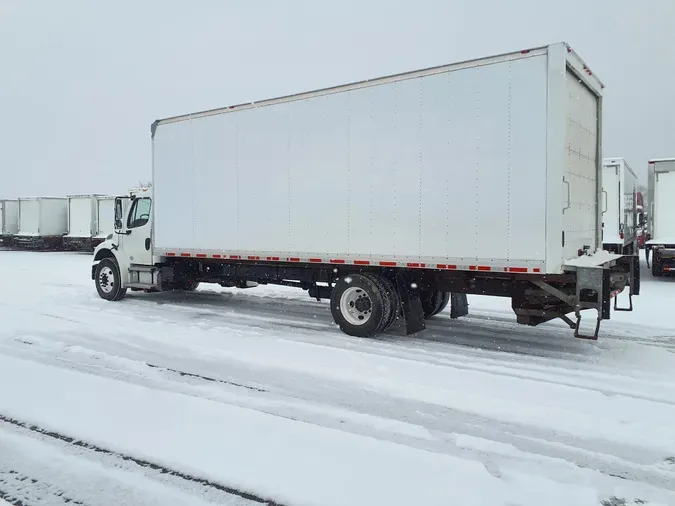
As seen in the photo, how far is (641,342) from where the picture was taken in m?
8.35

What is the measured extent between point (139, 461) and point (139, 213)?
29.3ft

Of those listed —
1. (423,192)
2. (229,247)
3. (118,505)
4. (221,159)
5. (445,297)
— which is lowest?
(118,505)

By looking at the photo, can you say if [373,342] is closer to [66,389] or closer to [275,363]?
[275,363]

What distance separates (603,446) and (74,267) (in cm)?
2149

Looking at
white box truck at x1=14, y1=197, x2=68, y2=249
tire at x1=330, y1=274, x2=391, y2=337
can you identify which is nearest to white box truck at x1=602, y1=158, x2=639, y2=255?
tire at x1=330, y1=274, x2=391, y2=337

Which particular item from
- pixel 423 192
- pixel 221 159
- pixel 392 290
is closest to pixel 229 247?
pixel 221 159

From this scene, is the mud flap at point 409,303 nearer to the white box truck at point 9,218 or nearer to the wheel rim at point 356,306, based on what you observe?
the wheel rim at point 356,306

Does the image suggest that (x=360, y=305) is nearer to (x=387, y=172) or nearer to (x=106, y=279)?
(x=387, y=172)

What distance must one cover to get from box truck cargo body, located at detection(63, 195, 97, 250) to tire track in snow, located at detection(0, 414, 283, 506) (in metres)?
29.6

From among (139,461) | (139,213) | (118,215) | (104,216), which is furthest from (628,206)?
(104,216)

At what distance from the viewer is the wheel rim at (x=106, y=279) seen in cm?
1244

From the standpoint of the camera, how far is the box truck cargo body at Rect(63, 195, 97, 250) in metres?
32.2

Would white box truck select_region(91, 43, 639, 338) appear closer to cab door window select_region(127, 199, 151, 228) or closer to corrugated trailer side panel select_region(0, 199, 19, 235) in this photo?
cab door window select_region(127, 199, 151, 228)

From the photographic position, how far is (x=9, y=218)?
123 ft
